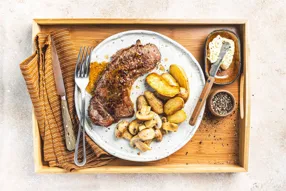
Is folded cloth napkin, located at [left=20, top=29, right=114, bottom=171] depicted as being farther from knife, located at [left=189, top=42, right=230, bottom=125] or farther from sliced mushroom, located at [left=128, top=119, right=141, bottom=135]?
knife, located at [left=189, top=42, right=230, bottom=125]

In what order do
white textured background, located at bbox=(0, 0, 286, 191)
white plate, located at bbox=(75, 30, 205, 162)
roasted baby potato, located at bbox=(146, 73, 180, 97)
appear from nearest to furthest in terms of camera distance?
roasted baby potato, located at bbox=(146, 73, 180, 97), white plate, located at bbox=(75, 30, 205, 162), white textured background, located at bbox=(0, 0, 286, 191)

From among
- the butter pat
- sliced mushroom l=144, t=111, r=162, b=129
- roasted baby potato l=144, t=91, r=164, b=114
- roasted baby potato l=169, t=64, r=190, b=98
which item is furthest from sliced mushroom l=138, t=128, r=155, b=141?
the butter pat

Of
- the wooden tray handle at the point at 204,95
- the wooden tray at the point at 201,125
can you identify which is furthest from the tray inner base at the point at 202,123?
the wooden tray handle at the point at 204,95

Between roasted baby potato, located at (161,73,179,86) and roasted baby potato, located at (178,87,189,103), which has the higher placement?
roasted baby potato, located at (161,73,179,86)

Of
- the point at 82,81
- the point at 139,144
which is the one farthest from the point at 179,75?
the point at 82,81

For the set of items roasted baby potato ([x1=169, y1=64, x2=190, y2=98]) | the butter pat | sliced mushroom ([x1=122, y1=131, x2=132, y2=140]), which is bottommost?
sliced mushroom ([x1=122, y1=131, x2=132, y2=140])

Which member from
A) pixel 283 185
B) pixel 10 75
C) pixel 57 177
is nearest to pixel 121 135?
pixel 57 177

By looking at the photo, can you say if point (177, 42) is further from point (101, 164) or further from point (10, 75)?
point (10, 75)
